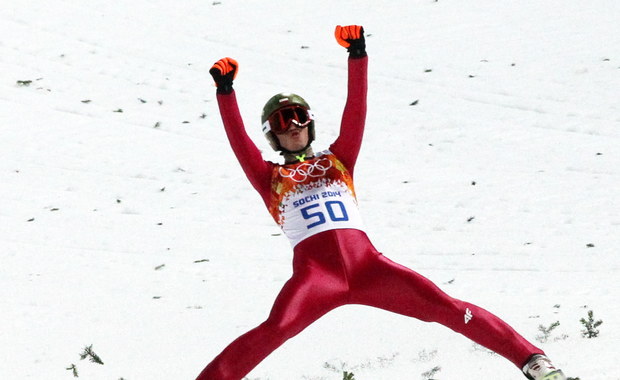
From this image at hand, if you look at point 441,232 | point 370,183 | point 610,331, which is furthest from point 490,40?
point 610,331

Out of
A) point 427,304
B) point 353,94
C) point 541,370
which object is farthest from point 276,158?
point 541,370

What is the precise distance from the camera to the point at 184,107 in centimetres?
1102

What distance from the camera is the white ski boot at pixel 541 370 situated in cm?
475

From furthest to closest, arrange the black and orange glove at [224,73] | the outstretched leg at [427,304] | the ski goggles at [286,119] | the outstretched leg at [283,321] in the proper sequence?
1. the ski goggles at [286,119]
2. the black and orange glove at [224,73]
3. the outstretched leg at [427,304]
4. the outstretched leg at [283,321]

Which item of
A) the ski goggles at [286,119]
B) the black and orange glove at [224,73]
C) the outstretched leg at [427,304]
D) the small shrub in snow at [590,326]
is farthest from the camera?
the small shrub in snow at [590,326]

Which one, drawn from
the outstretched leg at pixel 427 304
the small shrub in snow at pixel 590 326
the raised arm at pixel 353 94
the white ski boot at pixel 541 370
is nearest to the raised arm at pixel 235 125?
the raised arm at pixel 353 94

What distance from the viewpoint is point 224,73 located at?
16.9 ft

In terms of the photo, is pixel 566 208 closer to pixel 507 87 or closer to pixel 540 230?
pixel 540 230

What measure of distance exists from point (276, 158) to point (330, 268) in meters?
4.54

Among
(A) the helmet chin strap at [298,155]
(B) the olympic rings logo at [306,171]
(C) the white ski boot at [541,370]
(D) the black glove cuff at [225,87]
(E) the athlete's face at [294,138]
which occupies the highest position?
(D) the black glove cuff at [225,87]

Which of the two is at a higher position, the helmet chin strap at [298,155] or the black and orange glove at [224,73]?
the black and orange glove at [224,73]

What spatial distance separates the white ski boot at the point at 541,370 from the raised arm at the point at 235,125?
1514mm

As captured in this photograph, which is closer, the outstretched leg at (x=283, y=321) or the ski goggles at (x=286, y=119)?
the outstretched leg at (x=283, y=321)

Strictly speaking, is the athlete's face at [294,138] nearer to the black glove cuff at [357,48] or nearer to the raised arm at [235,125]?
the raised arm at [235,125]
